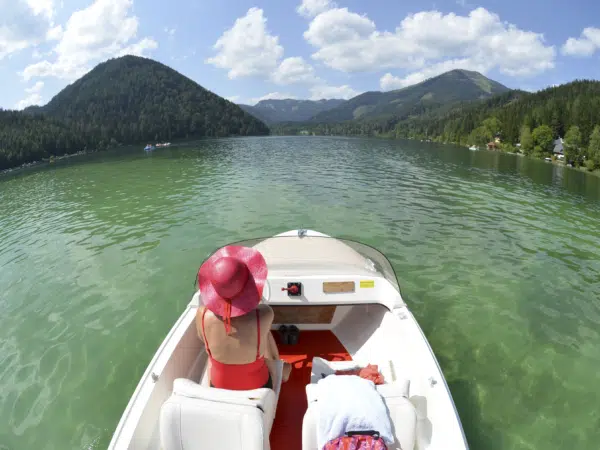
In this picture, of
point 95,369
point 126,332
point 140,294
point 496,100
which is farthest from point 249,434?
point 496,100

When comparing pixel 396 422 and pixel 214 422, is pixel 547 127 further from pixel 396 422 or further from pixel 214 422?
pixel 214 422

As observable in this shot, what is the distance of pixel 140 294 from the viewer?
1072cm

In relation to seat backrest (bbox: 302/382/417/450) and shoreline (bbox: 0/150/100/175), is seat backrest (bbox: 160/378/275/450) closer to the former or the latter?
seat backrest (bbox: 302/382/417/450)

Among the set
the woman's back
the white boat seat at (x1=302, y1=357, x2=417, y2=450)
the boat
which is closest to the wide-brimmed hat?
the woman's back

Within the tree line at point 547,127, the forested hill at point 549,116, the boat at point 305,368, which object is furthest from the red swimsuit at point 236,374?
the forested hill at point 549,116

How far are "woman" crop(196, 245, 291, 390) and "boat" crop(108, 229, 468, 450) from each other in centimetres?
35

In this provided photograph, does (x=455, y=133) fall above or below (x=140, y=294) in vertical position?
above

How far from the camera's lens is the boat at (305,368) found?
3.24 m

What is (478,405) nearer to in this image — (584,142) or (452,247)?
(452,247)

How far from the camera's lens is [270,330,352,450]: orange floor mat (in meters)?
4.60

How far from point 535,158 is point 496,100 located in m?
127

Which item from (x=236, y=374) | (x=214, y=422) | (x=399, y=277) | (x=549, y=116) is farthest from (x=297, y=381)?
(x=549, y=116)

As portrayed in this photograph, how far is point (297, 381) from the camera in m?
5.68

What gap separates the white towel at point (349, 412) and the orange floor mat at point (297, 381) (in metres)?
1.77
